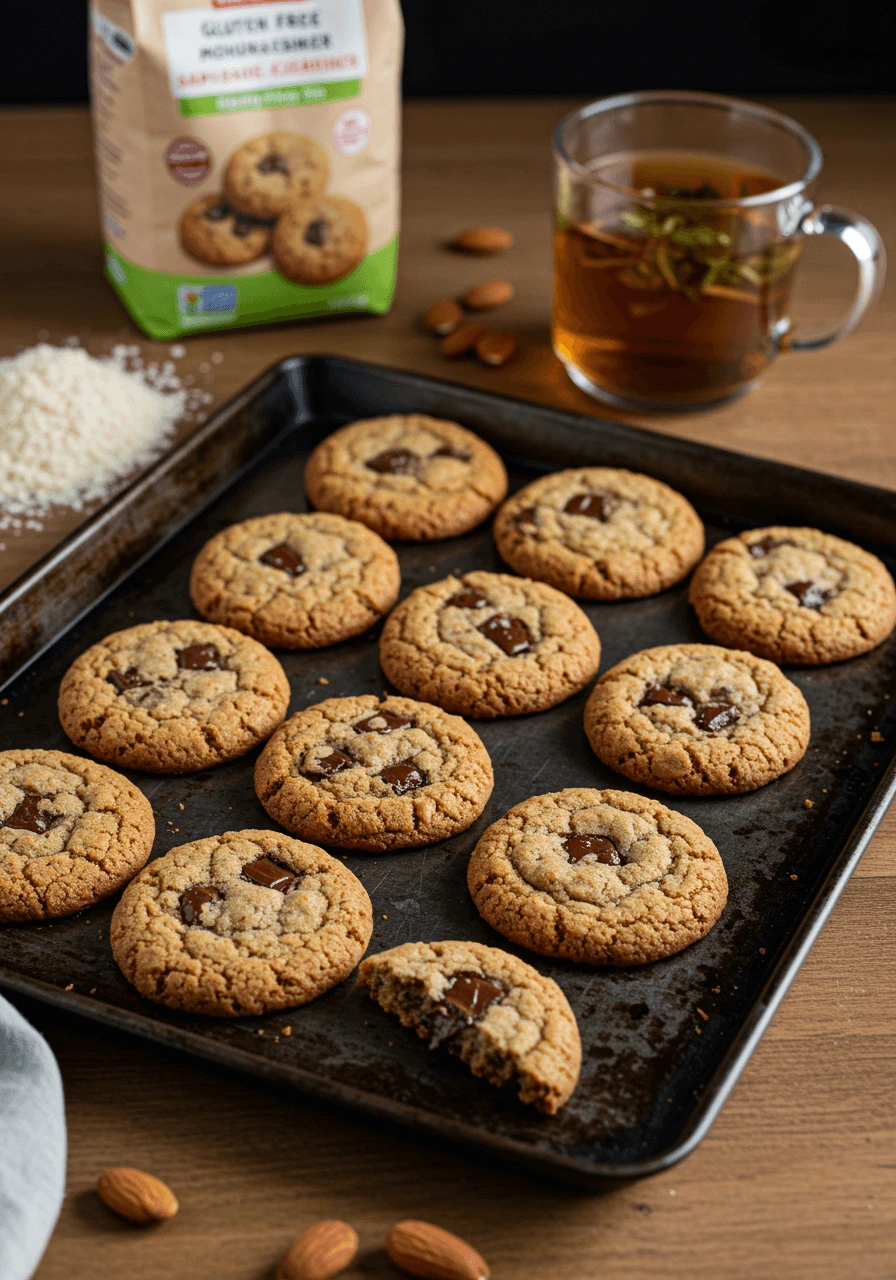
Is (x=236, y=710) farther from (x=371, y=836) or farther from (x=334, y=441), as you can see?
(x=334, y=441)

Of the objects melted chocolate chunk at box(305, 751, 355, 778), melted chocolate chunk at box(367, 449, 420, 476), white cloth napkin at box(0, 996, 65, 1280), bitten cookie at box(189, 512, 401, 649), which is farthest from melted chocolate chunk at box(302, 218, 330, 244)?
white cloth napkin at box(0, 996, 65, 1280)

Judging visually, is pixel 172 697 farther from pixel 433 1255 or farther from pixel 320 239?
pixel 320 239

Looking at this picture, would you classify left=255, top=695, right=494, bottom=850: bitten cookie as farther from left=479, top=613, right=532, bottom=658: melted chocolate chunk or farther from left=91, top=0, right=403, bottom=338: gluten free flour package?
left=91, top=0, right=403, bottom=338: gluten free flour package

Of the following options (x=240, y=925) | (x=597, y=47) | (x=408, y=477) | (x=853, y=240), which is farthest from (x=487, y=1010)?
(x=597, y=47)

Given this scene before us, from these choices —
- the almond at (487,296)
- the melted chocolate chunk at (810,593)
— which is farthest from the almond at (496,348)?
the melted chocolate chunk at (810,593)

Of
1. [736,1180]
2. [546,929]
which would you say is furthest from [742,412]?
[736,1180]
